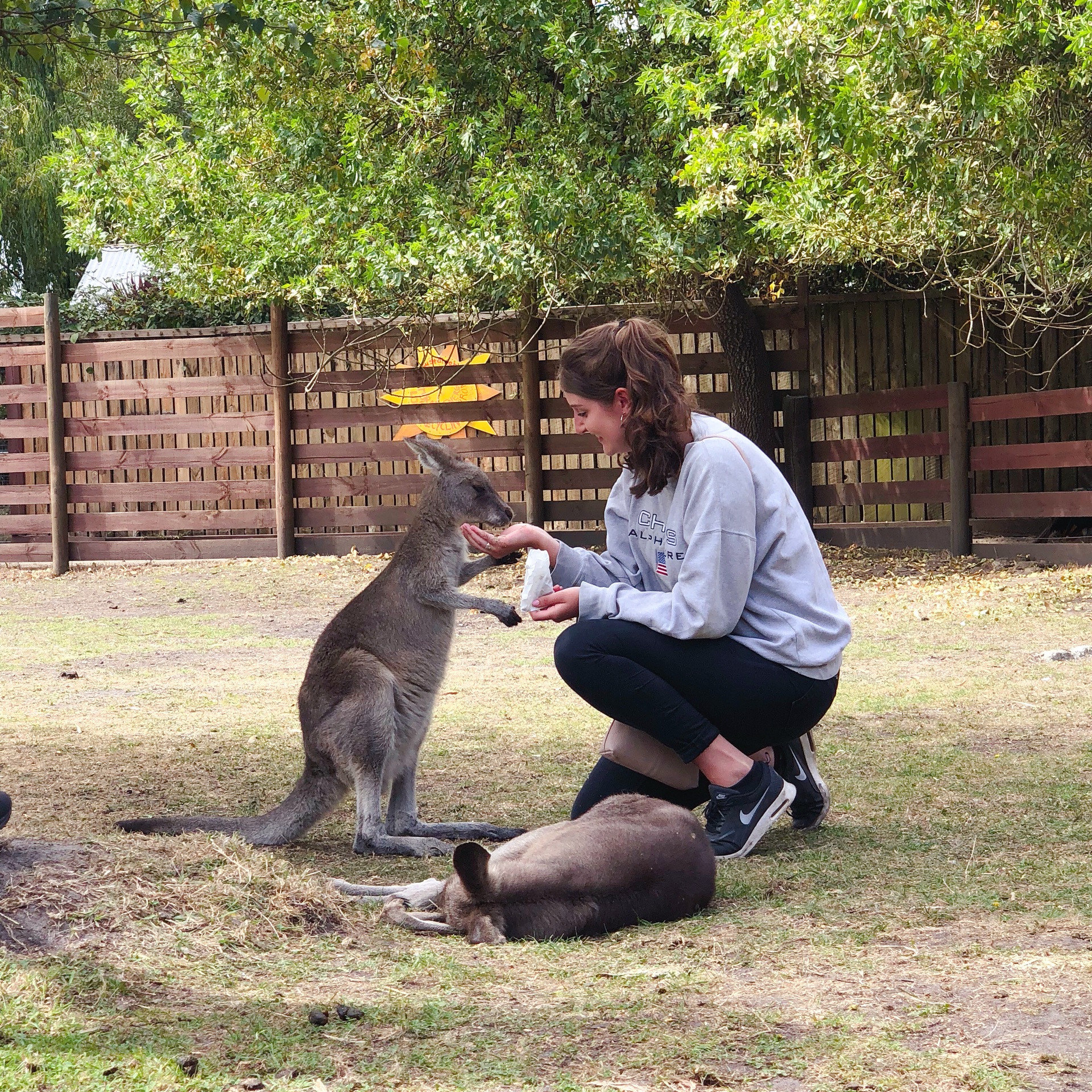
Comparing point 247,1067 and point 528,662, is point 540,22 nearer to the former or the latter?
point 528,662

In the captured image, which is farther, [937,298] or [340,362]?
[340,362]

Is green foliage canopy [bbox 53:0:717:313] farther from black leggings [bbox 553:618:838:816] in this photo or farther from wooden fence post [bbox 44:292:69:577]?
black leggings [bbox 553:618:838:816]

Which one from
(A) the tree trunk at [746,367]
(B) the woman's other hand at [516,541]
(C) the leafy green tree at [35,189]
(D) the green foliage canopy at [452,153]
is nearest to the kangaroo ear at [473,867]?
(B) the woman's other hand at [516,541]

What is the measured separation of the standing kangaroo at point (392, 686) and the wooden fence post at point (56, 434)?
8.49m

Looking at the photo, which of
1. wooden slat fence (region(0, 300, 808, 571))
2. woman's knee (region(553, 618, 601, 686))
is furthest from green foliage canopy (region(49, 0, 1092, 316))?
woman's knee (region(553, 618, 601, 686))

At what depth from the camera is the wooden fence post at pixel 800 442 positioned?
1124cm

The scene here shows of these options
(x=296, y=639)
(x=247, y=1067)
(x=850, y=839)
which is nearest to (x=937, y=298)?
(x=296, y=639)

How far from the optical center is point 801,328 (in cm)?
1137

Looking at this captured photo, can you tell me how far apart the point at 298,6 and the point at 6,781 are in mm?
6182

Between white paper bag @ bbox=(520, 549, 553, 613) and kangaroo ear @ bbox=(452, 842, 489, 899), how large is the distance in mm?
916

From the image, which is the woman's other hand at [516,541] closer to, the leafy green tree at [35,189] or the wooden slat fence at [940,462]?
the wooden slat fence at [940,462]

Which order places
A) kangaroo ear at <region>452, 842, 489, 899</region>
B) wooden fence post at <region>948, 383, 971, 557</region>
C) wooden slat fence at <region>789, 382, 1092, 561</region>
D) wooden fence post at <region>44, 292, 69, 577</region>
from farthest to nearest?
wooden fence post at <region>44, 292, 69, 577</region>
wooden fence post at <region>948, 383, 971, 557</region>
wooden slat fence at <region>789, 382, 1092, 561</region>
kangaroo ear at <region>452, 842, 489, 899</region>

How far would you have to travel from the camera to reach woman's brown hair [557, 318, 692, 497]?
3.54 metres

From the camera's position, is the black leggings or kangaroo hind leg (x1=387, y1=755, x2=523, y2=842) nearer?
the black leggings
